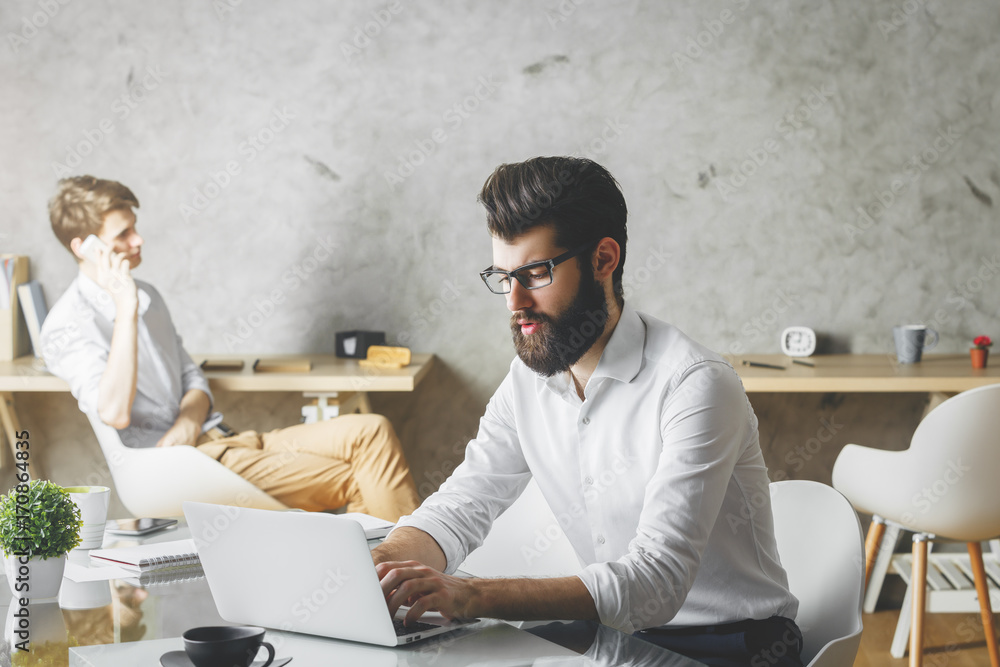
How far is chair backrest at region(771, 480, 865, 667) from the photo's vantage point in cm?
124

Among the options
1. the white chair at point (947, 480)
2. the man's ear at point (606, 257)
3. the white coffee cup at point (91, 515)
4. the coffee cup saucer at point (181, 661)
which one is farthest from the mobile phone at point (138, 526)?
the white chair at point (947, 480)

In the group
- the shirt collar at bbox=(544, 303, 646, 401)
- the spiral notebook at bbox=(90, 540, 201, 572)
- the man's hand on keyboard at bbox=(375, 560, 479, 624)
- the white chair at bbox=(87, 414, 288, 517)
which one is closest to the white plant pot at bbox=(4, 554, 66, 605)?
the spiral notebook at bbox=(90, 540, 201, 572)

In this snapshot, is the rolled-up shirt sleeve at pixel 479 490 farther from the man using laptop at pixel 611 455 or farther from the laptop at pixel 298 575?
the laptop at pixel 298 575

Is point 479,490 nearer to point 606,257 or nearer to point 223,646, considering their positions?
point 606,257

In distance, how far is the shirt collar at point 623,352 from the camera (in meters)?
1.43

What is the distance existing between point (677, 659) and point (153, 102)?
3.17 metres

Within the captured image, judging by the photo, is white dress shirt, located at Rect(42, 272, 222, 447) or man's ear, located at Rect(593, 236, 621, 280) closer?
man's ear, located at Rect(593, 236, 621, 280)

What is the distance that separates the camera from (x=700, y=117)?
3.41 m

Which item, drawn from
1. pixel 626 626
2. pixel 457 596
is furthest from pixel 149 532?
pixel 626 626

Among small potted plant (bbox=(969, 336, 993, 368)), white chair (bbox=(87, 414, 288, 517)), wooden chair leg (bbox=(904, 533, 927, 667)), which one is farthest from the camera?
small potted plant (bbox=(969, 336, 993, 368))

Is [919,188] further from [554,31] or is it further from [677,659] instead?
[677,659]

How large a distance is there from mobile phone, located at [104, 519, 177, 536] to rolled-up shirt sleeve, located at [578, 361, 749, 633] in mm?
831

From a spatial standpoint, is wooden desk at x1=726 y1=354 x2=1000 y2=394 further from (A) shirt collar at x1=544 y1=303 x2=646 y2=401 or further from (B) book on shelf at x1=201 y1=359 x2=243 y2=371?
(B) book on shelf at x1=201 y1=359 x2=243 y2=371

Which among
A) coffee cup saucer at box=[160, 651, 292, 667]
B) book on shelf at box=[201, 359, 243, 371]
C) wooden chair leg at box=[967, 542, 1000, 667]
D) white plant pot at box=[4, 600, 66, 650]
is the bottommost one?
wooden chair leg at box=[967, 542, 1000, 667]
